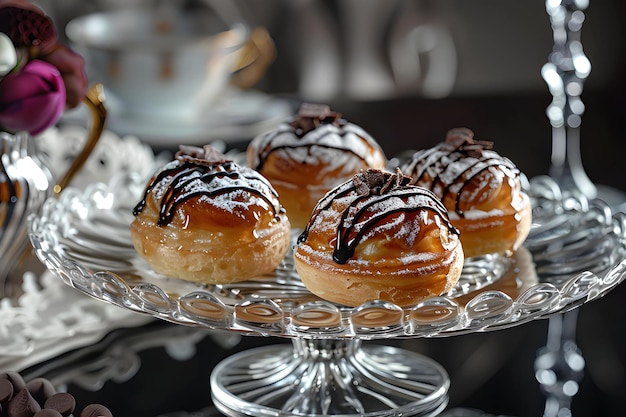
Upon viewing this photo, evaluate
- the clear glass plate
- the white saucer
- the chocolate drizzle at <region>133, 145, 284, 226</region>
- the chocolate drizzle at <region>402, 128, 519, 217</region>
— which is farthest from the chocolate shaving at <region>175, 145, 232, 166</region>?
the white saucer

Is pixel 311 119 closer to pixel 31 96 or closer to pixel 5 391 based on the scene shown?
pixel 31 96

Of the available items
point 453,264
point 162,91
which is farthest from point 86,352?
point 162,91

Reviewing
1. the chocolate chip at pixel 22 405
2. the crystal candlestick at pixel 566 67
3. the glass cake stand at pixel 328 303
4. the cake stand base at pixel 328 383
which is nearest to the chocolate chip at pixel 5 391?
the chocolate chip at pixel 22 405

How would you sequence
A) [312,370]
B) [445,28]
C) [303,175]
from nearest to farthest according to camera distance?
[312,370]
[303,175]
[445,28]

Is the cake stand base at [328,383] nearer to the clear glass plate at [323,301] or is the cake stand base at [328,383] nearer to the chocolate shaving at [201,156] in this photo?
the clear glass plate at [323,301]

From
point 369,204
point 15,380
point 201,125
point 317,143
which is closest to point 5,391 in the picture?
point 15,380

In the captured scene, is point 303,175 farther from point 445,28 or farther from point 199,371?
point 445,28
